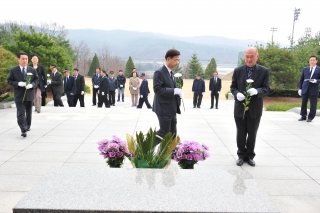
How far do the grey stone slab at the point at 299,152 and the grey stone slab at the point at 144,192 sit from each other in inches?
129

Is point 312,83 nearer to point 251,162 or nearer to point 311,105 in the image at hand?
point 311,105

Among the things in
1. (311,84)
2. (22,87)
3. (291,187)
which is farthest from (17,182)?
(311,84)

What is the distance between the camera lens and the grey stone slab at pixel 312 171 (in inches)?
172

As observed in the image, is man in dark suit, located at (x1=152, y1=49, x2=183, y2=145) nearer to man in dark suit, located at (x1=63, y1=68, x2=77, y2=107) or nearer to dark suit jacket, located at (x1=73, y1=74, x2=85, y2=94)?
dark suit jacket, located at (x1=73, y1=74, x2=85, y2=94)

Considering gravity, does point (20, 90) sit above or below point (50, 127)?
above

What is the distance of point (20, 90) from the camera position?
241 inches

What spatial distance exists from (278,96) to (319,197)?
18743 mm

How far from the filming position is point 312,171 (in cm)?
458

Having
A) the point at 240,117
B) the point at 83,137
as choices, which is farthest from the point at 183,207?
the point at 83,137

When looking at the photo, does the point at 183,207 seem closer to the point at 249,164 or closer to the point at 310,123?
the point at 249,164

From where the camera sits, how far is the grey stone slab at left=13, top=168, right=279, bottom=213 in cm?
198

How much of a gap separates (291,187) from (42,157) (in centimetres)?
370

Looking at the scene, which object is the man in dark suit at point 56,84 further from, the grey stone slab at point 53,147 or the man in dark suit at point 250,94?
the man in dark suit at point 250,94

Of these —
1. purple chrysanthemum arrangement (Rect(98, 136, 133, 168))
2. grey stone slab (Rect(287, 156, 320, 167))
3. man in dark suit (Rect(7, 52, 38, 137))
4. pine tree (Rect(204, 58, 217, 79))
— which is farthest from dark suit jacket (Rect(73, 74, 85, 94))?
pine tree (Rect(204, 58, 217, 79))
